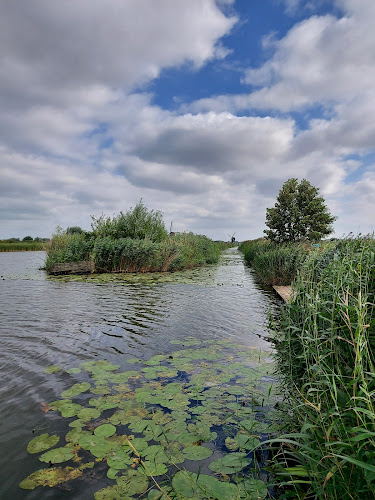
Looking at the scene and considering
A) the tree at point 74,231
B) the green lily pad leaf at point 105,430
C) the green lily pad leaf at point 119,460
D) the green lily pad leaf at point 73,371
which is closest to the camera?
the green lily pad leaf at point 119,460

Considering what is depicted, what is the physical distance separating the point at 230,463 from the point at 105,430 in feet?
3.87

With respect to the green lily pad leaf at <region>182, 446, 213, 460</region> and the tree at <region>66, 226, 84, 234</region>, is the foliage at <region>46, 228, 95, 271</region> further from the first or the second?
the green lily pad leaf at <region>182, 446, 213, 460</region>

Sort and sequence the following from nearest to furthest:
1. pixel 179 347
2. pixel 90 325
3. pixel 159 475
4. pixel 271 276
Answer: pixel 159 475, pixel 179 347, pixel 90 325, pixel 271 276

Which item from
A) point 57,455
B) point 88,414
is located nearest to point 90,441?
point 57,455

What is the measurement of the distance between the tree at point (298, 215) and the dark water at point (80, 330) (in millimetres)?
10696

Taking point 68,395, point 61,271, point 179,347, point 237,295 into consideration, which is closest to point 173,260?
point 61,271

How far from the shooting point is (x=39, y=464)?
8.25ft

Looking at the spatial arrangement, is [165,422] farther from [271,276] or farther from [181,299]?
[271,276]

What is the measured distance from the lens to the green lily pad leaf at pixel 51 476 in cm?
229

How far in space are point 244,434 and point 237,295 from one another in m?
8.46

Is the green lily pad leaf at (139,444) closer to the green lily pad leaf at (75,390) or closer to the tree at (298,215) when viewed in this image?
the green lily pad leaf at (75,390)

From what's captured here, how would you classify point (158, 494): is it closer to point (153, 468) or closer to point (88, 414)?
point (153, 468)

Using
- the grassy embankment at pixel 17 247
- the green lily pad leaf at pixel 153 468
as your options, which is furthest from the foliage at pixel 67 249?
the grassy embankment at pixel 17 247

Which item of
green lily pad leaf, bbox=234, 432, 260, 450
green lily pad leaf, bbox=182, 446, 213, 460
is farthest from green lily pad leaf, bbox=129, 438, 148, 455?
green lily pad leaf, bbox=234, 432, 260, 450
